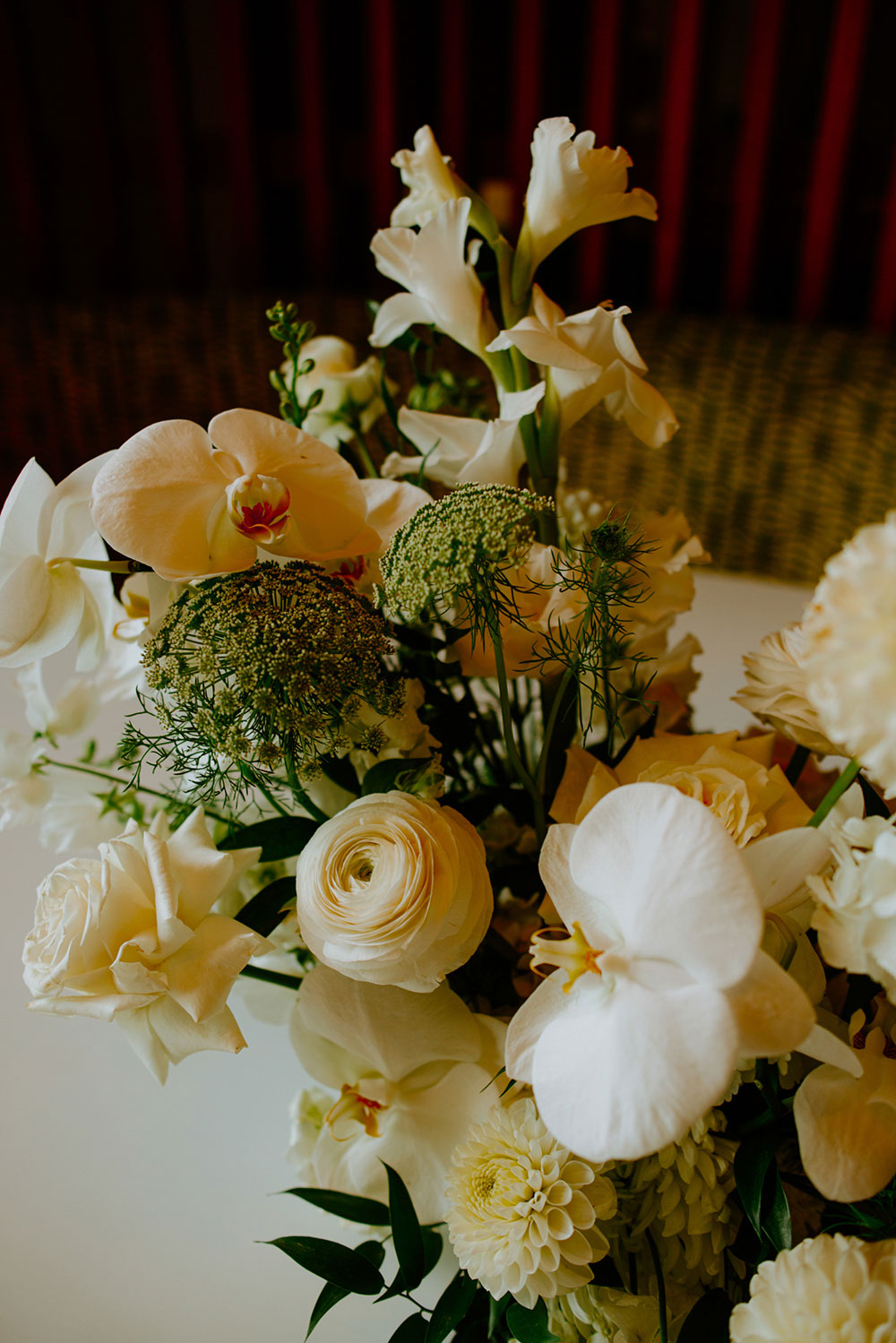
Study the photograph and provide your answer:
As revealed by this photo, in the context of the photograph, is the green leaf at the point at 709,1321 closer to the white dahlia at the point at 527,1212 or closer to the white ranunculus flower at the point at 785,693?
the white dahlia at the point at 527,1212

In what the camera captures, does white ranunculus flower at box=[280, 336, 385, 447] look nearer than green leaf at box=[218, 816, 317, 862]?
No

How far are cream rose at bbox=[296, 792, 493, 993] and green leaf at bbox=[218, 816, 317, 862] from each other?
0.20ft

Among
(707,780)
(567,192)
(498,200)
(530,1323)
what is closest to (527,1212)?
(530,1323)

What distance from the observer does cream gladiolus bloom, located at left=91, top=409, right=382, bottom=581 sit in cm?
38

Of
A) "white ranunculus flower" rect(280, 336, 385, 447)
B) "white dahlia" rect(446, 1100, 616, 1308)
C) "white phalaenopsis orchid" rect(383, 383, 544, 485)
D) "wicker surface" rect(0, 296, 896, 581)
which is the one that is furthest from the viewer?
A: "wicker surface" rect(0, 296, 896, 581)

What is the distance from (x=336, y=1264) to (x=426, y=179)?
1.51 ft

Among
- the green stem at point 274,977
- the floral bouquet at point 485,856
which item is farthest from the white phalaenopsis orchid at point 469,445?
the green stem at point 274,977

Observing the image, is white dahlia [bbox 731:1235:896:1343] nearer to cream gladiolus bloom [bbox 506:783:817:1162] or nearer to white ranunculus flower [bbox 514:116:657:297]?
cream gladiolus bloom [bbox 506:783:817:1162]

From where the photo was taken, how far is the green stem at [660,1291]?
1.26 ft

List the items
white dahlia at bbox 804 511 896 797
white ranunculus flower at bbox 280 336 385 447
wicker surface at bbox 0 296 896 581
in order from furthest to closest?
1. wicker surface at bbox 0 296 896 581
2. white ranunculus flower at bbox 280 336 385 447
3. white dahlia at bbox 804 511 896 797

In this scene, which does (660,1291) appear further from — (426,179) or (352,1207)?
(426,179)

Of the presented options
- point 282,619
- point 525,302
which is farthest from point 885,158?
point 282,619

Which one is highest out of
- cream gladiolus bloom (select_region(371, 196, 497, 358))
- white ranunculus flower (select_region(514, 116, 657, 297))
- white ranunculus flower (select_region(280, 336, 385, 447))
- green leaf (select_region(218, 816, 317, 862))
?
white ranunculus flower (select_region(514, 116, 657, 297))

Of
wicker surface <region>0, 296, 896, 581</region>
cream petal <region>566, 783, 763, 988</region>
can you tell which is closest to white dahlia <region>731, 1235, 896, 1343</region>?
cream petal <region>566, 783, 763, 988</region>
